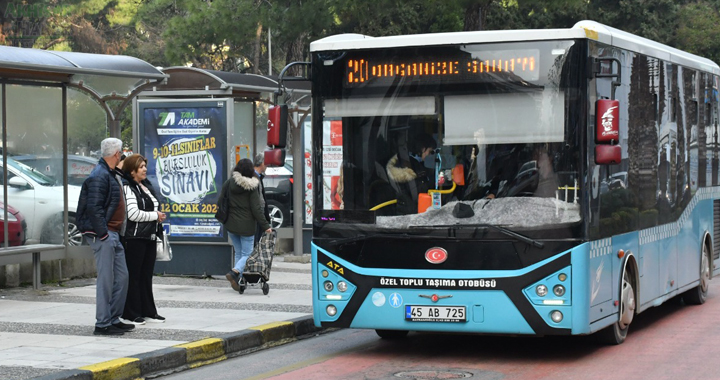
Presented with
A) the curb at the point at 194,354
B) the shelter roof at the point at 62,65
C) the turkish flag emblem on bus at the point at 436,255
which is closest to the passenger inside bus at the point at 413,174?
the turkish flag emblem on bus at the point at 436,255

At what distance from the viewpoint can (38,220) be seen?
14.1 meters

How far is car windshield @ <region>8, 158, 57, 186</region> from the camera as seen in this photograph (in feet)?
44.9

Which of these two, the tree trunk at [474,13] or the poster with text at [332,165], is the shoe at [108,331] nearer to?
the poster with text at [332,165]

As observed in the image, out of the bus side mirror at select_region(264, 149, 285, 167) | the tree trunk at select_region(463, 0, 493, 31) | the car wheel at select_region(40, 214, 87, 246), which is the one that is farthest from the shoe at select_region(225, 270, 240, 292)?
the tree trunk at select_region(463, 0, 493, 31)

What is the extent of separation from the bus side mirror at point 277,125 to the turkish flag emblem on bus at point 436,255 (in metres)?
1.64

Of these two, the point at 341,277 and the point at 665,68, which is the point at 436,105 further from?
the point at 665,68

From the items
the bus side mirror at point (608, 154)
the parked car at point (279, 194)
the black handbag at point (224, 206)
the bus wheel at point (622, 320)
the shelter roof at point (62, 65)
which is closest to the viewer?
the bus side mirror at point (608, 154)

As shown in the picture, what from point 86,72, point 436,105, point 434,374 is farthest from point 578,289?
point 86,72

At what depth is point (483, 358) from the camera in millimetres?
9625

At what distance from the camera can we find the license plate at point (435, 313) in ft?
29.6

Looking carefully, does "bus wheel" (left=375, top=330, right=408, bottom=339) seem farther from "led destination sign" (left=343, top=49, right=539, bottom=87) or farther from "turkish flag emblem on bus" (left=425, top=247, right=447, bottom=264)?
"led destination sign" (left=343, top=49, right=539, bottom=87)

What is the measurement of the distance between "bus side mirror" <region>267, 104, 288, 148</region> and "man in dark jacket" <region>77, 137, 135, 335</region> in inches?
61.4

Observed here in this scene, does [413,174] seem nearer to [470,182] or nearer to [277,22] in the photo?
[470,182]

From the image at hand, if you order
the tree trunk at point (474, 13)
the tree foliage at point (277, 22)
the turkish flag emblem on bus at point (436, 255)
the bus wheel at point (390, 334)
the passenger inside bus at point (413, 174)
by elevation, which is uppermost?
the tree foliage at point (277, 22)
